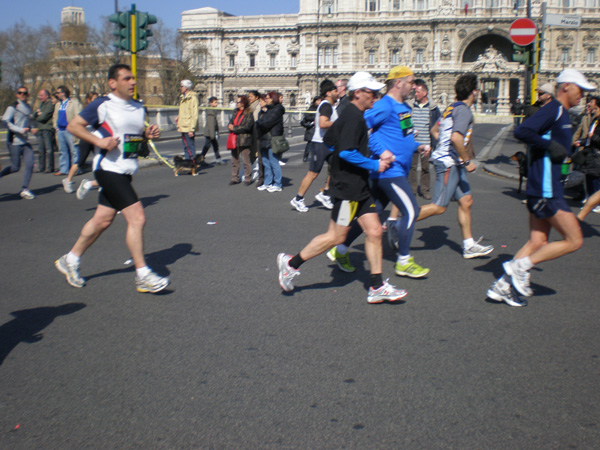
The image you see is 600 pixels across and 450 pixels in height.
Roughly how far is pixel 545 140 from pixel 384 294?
5.53ft

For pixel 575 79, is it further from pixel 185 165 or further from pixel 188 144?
pixel 188 144

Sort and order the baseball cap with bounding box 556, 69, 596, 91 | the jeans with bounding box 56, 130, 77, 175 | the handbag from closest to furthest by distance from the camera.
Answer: the baseball cap with bounding box 556, 69, 596, 91 → the handbag → the jeans with bounding box 56, 130, 77, 175

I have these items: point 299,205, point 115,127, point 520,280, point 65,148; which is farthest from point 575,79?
point 65,148

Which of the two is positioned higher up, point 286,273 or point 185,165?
point 185,165

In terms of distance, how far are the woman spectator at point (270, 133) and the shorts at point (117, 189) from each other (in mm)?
6479

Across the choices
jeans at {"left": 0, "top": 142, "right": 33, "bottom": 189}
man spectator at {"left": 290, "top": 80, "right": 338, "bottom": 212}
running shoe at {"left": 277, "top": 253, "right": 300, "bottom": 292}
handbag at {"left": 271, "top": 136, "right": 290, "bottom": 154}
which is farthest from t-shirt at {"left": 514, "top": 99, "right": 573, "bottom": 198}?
jeans at {"left": 0, "top": 142, "right": 33, "bottom": 189}

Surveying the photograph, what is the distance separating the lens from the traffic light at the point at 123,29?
1490cm

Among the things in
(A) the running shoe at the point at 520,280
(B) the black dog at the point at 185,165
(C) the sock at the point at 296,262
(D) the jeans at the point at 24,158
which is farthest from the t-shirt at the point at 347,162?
(B) the black dog at the point at 185,165

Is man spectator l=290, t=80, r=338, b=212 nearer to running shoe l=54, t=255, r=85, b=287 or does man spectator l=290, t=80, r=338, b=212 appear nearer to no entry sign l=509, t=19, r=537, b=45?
running shoe l=54, t=255, r=85, b=287

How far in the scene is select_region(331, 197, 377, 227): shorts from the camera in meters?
5.04

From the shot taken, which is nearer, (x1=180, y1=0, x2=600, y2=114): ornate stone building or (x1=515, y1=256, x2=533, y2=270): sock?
(x1=515, y1=256, x2=533, y2=270): sock

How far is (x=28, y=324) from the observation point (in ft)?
15.1

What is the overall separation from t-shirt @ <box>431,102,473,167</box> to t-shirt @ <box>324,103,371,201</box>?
1.80 m

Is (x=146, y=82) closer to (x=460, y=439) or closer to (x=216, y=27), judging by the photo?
(x=216, y=27)
